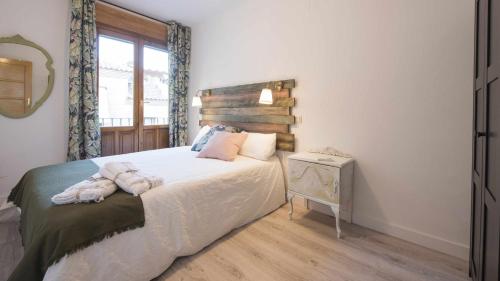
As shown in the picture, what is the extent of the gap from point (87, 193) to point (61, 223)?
0.74 ft

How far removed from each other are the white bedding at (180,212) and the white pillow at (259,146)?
0.10 m

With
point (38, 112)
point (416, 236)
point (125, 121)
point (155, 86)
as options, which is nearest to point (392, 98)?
point (416, 236)

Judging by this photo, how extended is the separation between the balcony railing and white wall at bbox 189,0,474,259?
2.33 meters

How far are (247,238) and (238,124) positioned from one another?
1718mm

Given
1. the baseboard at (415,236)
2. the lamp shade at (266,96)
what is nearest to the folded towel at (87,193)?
the lamp shade at (266,96)

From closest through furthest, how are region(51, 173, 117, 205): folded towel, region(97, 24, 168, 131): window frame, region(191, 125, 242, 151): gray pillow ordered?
region(51, 173, 117, 205): folded towel, region(191, 125, 242, 151): gray pillow, region(97, 24, 168, 131): window frame

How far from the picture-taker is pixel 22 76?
273 centimetres

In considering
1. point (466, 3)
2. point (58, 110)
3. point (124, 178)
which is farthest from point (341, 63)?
point (58, 110)

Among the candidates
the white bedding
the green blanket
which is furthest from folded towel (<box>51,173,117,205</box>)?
the white bedding

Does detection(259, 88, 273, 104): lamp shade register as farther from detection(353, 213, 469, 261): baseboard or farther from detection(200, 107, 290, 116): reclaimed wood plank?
detection(353, 213, 469, 261): baseboard

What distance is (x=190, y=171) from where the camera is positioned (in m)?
2.15

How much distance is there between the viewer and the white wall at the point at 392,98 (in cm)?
180

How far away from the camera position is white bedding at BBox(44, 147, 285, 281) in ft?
4.41

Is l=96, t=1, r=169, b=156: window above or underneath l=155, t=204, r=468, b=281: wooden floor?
above
